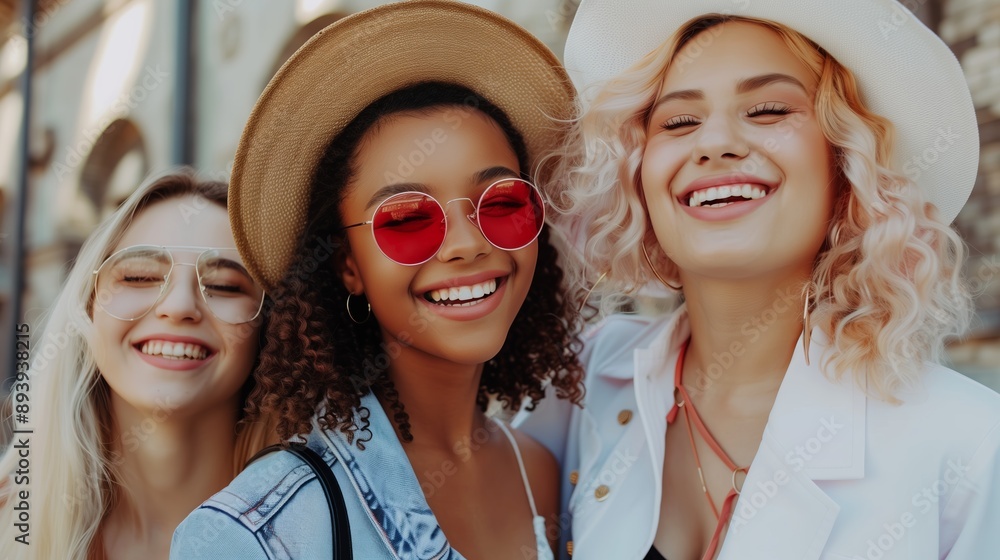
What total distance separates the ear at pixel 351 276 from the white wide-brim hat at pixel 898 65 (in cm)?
100

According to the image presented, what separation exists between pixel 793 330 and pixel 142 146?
5.78 meters

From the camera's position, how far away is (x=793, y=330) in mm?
2127

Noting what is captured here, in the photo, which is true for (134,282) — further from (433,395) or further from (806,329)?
(806,329)

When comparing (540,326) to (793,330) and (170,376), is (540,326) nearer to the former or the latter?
(793,330)

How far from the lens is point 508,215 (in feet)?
6.85

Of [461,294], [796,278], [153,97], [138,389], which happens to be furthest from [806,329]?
[153,97]

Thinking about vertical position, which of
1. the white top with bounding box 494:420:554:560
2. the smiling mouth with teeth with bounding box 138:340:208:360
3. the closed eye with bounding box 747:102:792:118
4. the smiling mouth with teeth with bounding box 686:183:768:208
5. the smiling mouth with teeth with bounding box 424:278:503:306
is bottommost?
the white top with bounding box 494:420:554:560

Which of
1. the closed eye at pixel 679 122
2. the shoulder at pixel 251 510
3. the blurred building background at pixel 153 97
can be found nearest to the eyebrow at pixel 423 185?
the closed eye at pixel 679 122

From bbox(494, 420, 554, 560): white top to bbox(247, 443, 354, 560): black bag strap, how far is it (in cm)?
59

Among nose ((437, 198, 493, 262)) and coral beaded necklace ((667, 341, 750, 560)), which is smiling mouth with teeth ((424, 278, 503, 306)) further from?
coral beaded necklace ((667, 341, 750, 560))

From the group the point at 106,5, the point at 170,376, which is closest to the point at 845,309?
the point at 170,376

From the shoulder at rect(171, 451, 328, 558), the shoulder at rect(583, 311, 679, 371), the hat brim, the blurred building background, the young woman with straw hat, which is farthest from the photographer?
the blurred building background

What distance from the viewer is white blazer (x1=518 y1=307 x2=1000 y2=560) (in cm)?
174

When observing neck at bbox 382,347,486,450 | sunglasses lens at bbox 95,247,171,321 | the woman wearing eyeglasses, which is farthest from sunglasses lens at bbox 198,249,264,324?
neck at bbox 382,347,486,450
